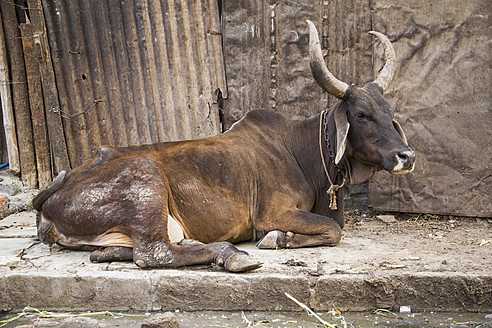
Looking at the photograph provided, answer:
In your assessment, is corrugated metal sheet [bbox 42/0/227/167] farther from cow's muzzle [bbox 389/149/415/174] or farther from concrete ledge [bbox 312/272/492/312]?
concrete ledge [bbox 312/272/492/312]

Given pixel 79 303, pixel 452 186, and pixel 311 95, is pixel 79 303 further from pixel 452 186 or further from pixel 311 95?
pixel 452 186

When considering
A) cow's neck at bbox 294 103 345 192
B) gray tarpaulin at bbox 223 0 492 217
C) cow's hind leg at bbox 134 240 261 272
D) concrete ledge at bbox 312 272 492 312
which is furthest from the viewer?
gray tarpaulin at bbox 223 0 492 217

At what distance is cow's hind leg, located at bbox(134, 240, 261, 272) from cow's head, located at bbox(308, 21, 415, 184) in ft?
4.78

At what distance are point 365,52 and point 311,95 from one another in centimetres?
73

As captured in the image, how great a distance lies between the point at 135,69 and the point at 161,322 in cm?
368

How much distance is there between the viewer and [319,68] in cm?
521

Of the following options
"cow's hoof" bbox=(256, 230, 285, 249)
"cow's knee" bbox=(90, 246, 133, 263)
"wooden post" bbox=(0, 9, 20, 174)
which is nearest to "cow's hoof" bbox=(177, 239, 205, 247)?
"cow's knee" bbox=(90, 246, 133, 263)

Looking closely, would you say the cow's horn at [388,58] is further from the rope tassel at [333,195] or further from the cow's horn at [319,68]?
the rope tassel at [333,195]

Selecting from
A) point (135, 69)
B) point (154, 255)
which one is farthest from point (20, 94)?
point (154, 255)

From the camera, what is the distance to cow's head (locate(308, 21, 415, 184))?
5.08 metres

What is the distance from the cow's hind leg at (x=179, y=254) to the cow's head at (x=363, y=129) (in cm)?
146

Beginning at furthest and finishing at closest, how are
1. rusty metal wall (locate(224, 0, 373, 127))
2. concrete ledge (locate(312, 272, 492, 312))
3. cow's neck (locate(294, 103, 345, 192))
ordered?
1. rusty metal wall (locate(224, 0, 373, 127))
2. cow's neck (locate(294, 103, 345, 192))
3. concrete ledge (locate(312, 272, 492, 312))

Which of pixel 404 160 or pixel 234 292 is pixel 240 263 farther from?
pixel 404 160

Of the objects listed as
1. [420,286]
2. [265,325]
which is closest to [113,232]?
[265,325]
